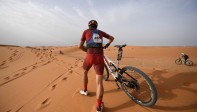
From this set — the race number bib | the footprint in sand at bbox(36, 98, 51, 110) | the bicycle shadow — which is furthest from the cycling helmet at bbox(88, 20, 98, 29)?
the bicycle shadow

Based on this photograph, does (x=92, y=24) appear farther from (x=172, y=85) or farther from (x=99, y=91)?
(x=172, y=85)

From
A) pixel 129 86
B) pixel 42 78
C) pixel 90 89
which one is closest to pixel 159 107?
pixel 129 86

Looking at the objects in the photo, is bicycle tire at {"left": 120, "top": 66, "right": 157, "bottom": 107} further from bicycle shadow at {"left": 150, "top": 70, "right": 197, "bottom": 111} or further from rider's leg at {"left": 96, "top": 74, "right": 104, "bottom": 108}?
rider's leg at {"left": 96, "top": 74, "right": 104, "bottom": 108}

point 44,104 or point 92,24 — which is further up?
point 92,24

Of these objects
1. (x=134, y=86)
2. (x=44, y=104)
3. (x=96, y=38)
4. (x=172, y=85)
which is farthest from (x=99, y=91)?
(x=172, y=85)

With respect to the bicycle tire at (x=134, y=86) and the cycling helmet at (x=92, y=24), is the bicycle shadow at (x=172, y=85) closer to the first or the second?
the bicycle tire at (x=134, y=86)

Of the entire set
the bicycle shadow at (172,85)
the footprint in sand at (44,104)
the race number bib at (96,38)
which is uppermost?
the race number bib at (96,38)

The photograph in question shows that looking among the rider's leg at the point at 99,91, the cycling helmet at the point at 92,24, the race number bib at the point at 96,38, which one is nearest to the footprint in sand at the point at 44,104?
the rider's leg at the point at 99,91

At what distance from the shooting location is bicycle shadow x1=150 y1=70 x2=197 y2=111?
9.87 feet

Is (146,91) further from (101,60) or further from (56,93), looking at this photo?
(56,93)

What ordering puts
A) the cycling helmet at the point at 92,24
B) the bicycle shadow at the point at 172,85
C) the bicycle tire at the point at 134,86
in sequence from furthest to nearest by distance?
1. the cycling helmet at the point at 92,24
2. the bicycle tire at the point at 134,86
3. the bicycle shadow at the point at 172,85

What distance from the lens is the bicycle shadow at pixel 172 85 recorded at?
301 cm

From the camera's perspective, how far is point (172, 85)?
407 centimetres

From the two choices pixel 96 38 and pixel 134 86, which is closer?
pixel 96 38
